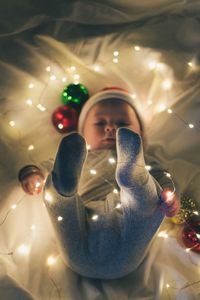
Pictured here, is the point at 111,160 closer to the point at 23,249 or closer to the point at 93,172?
the point at 93,172

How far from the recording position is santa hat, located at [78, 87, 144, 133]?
5.29ft

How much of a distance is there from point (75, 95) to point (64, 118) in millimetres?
95

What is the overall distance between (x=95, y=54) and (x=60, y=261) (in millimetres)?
805

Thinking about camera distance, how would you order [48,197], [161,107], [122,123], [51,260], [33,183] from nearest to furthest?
1. [48,197]
2. [51,260]
3. [33,183]
4. [122,123]
5. [161,107]

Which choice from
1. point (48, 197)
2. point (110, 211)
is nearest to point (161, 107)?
point (110, 211)

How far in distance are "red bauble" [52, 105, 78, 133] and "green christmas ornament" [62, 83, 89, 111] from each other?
0.07ft

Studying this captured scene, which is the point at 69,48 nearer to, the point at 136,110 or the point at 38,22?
the point at 38,22

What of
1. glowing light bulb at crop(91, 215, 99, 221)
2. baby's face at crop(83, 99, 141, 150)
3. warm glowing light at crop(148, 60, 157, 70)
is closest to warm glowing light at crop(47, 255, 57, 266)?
glowing light bulb at crop(91, 215, 99, 221)

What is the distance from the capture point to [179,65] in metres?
1.71

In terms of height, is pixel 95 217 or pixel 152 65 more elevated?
pixel 152 65

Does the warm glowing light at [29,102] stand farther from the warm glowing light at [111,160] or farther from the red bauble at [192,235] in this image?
the red bauble at [192,235]

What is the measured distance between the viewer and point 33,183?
57.9 inches

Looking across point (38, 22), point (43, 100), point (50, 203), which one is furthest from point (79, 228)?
point (38, 22)

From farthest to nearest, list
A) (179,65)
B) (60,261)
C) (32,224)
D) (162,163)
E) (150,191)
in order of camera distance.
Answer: (179,65) < (162,163) < (32,224) < (60,261) < (150,191)
